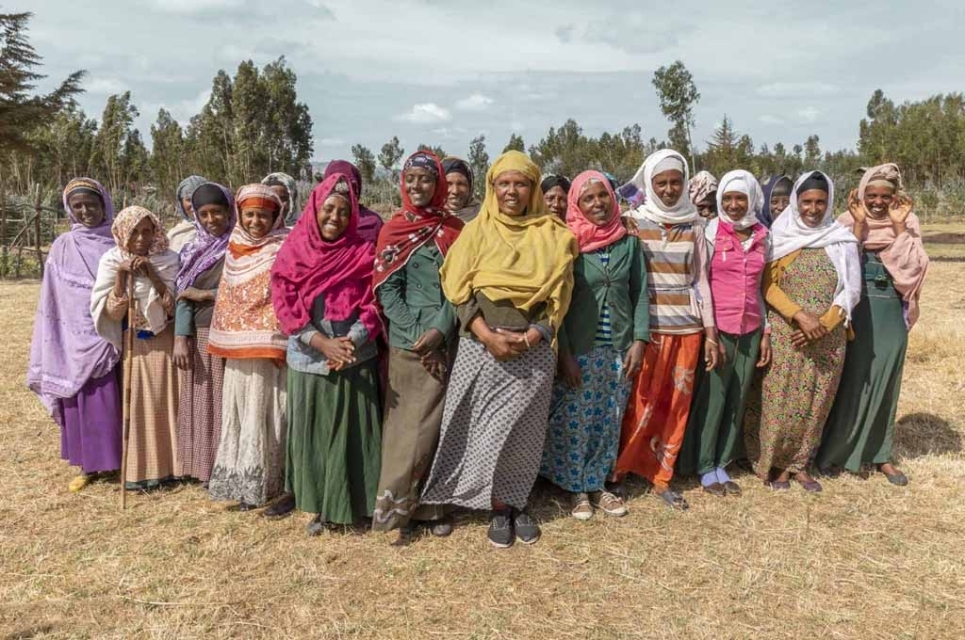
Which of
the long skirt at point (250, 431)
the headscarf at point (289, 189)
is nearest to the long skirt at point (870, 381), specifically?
the long skirt at point (250, 431)

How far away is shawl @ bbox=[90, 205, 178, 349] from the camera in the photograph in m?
3.41

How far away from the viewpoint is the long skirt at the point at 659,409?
349 centimetres

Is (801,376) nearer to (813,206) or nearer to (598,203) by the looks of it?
(813,206)

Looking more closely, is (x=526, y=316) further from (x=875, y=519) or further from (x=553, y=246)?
(x=875, y=519)

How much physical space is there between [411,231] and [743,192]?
1871 millimetres

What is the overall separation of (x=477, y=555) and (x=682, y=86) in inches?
875

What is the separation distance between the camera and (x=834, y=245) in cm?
362

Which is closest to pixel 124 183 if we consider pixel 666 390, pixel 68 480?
pixel 68 480

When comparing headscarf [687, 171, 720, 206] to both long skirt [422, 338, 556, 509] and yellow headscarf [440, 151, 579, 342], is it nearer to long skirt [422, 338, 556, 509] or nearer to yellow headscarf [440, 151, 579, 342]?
yellow headscarf [440, 151, 579, 342]

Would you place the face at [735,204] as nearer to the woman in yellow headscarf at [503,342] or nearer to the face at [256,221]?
the woman in yellow headscarf at [503,342]

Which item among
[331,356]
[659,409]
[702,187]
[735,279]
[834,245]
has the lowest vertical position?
[659,409]

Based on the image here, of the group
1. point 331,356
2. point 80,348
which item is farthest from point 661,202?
point 80,348

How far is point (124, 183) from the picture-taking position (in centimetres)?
3139

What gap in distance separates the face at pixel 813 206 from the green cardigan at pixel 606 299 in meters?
1.09
